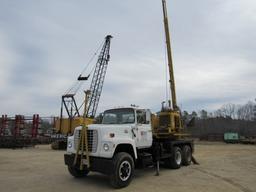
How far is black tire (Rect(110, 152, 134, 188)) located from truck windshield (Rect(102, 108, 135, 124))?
1.60m


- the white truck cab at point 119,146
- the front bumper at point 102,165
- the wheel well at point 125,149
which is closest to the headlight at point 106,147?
the white truck cab at point 119,146

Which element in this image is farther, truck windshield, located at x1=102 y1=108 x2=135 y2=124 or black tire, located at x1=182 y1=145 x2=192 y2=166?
black tire, located at x1=182 y1=145 x2=192 y2=166

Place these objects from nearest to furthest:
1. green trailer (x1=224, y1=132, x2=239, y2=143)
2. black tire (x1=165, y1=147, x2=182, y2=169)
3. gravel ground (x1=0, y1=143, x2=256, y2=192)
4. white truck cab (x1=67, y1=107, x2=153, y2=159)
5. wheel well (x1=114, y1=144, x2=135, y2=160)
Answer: gravel ground (x1=0, y1=143, x2=256, y2=192) → white truck cab (x1=67, y1=107, x2=153, y2=159) → wheel well (x1=114, y1=144, x2=135, y2=160) → black tire (x1=165, y1=147, x2=182, y2=169) → green trailer (x1=224, y1=132, x2=239, y2=143)

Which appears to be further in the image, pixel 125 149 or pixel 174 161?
pixel 174 161

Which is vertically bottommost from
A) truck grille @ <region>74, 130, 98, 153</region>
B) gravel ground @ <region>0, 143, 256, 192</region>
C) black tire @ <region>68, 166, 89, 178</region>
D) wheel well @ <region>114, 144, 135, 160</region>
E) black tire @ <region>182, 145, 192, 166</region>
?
gravel ground @ <region>0, 143, 256, 192</region>

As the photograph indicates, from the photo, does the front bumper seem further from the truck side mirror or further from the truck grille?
the truck side mirror

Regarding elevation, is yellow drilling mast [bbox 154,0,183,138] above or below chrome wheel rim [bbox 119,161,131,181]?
above

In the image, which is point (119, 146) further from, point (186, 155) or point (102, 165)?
point (186, 155)

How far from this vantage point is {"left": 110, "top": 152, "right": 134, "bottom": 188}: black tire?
26.9 ft

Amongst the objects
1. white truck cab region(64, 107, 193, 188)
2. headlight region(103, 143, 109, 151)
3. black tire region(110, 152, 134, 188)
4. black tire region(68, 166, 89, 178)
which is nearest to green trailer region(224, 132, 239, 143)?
white truck cab region(64, 107, 193, 188)

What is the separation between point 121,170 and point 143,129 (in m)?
2.18

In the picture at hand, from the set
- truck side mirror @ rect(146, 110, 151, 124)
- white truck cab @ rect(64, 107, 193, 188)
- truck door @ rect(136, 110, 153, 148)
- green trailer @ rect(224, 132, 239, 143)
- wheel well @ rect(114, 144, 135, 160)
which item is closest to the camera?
white truck cab @ rect(64, 107, 193, 188)

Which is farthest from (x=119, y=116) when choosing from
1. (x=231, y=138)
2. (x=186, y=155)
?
(x=231, y=138)

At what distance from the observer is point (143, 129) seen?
10.4 metres
